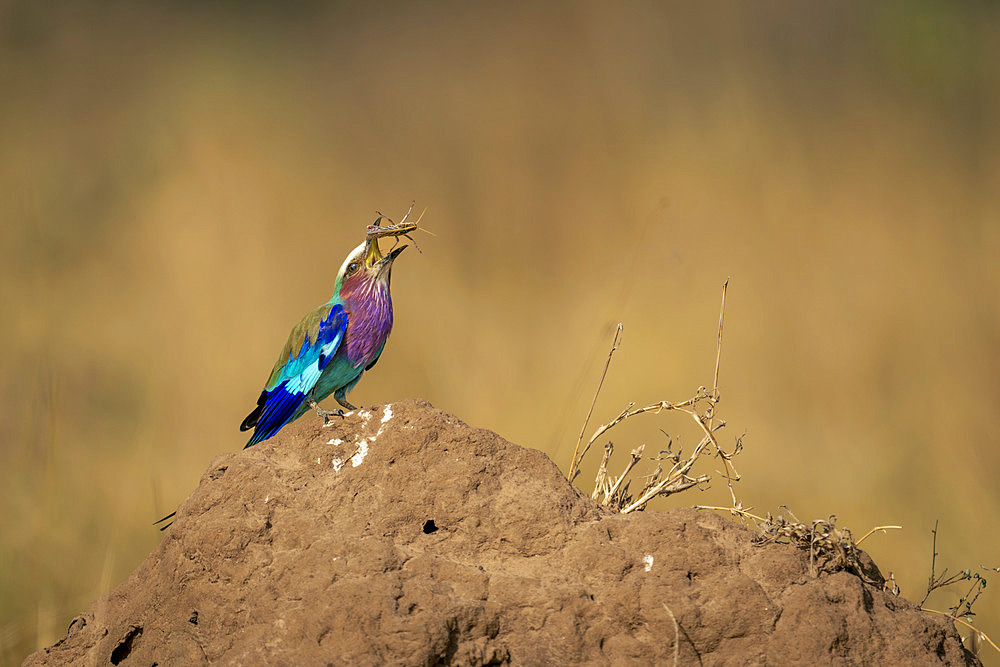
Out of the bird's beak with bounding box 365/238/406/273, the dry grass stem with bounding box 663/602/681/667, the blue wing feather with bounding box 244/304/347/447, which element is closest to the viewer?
the dry grass stem with bounding box 663/602/681/667

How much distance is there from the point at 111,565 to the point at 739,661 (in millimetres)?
3320

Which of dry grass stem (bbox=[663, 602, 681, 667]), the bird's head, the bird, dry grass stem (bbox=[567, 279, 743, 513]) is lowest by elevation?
dry grass stem (bbox=[663, 602, 681, 667])

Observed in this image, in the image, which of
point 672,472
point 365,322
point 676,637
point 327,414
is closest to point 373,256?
point 365,322

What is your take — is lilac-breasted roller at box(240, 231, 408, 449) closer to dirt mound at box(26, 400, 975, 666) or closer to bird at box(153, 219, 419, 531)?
bird at box(153, 219, 419, 531)

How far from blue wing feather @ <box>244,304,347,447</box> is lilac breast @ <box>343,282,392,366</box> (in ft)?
0.12

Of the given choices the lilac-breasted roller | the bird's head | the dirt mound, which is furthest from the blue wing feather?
the dirt mound

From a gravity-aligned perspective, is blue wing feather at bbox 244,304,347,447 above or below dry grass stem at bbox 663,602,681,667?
above

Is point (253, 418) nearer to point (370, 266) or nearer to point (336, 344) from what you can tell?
point (336, 344)

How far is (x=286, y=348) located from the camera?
3426 mm

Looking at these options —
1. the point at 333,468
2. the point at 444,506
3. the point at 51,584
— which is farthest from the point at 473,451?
the point at 51,584

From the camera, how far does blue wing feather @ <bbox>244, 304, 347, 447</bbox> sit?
10.9 ft

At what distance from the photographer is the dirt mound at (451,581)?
7.32 feet

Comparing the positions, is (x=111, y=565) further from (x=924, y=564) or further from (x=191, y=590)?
(x=924, y=564)

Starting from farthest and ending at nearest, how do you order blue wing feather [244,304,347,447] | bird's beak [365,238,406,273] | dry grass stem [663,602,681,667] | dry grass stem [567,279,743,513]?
bird's beak [365,238,406,273] → blue wing feather [244,304,347,447] → dry grass stem [567,279,743,513] → dry grass stem [663,602,681,667]
